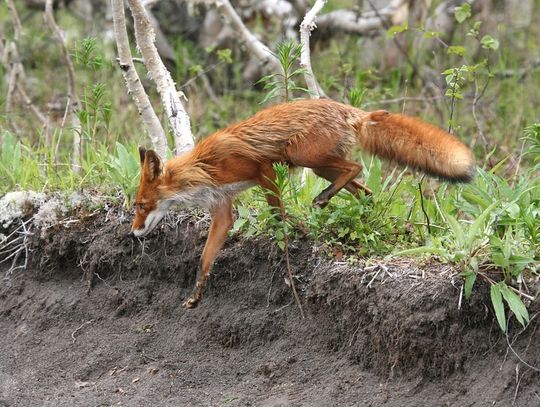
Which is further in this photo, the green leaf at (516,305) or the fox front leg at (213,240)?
the fox front leg at (213,240)

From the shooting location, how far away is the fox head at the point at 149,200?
5.30 metres

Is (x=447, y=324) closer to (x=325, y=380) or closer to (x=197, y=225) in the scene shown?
(x=325, y=380)

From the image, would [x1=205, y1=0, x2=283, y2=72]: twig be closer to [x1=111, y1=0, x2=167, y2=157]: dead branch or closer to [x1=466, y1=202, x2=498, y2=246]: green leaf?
[x1=111, y1=0, x2=167, y2=157]: dead branch

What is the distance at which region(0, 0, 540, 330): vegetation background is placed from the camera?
16.0 feet

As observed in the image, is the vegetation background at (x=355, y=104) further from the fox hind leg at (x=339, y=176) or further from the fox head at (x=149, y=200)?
the fox head at (x=149, y=200)

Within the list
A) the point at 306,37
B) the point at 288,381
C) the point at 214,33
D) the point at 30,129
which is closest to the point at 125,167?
the point at 306,37

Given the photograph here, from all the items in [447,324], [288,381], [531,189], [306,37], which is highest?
[306,37]

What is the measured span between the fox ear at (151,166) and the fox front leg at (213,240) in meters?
0.42

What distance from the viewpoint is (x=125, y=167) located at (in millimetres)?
6238

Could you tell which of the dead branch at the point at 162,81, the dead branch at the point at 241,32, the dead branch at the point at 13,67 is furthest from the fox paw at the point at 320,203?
the dead branch at the point at 13,67

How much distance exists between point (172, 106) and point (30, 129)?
3.59 metres

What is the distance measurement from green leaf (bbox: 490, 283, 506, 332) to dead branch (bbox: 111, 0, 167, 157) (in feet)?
10.0

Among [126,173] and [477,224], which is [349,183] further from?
[126,173]

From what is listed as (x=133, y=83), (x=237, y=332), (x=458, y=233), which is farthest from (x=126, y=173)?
(x=458, y=233)
